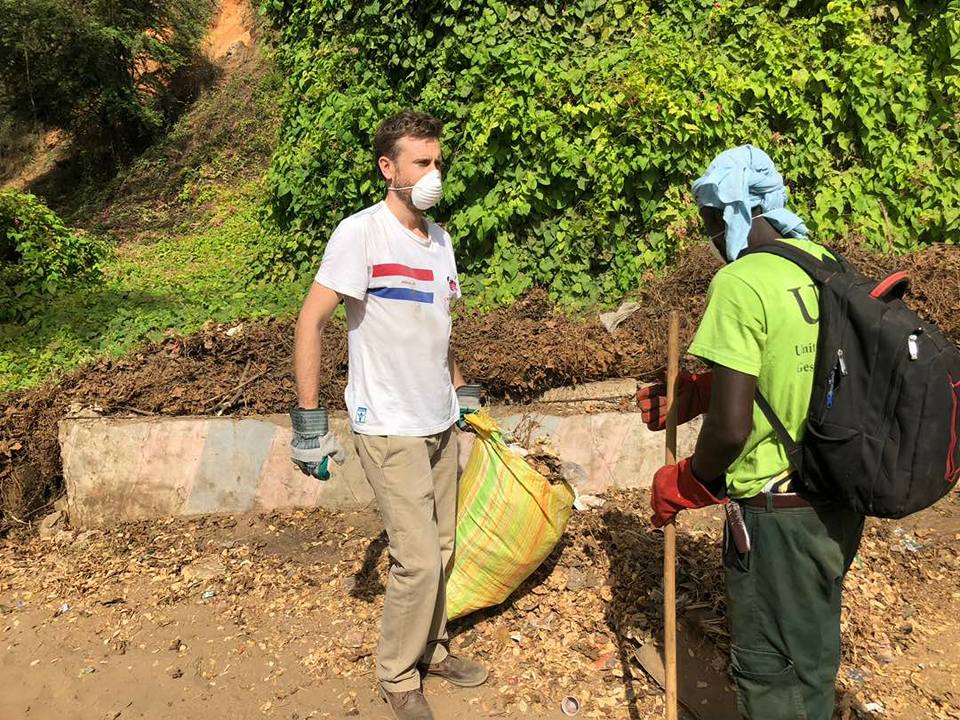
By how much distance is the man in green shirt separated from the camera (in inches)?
78.7

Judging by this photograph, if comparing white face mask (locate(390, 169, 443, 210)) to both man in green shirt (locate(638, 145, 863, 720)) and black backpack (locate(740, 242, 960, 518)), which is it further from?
black backpack (locate(740, 242, 960, 518))

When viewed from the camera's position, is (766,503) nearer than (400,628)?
Yes

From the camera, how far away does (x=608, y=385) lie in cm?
489

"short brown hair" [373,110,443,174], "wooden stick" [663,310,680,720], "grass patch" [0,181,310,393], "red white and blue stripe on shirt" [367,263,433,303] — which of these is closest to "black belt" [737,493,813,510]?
"wooden stick" [663,310,680,720]

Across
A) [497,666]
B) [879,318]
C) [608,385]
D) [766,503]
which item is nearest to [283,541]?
[497,666]

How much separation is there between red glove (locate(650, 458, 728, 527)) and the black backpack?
360 millimetres

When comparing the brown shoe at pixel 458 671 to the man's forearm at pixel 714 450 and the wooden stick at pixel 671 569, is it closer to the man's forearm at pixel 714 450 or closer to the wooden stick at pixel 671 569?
the wooden stick at pixel 671 569

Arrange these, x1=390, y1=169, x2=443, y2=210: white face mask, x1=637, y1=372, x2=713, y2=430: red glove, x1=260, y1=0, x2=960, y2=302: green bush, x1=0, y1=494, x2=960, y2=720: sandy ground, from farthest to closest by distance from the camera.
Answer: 1. x1=260, y1=0, x2=960, y2=302: green bush
2. x1=0, y1=494, x2=960, y2=720: sandy ground
3. x1=390, y1=169, x2=443, y2=210: white face mask
4. x1=637, y1=372, x2=713, y2=430: red glove

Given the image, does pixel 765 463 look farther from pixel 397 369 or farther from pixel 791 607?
pixel 397 369

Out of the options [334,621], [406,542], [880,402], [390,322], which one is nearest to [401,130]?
[390,322]

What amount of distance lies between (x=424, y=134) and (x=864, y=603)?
303cm

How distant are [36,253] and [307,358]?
23.4 feet

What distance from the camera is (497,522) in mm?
3385

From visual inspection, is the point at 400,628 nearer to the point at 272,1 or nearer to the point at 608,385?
the point at 608,385
